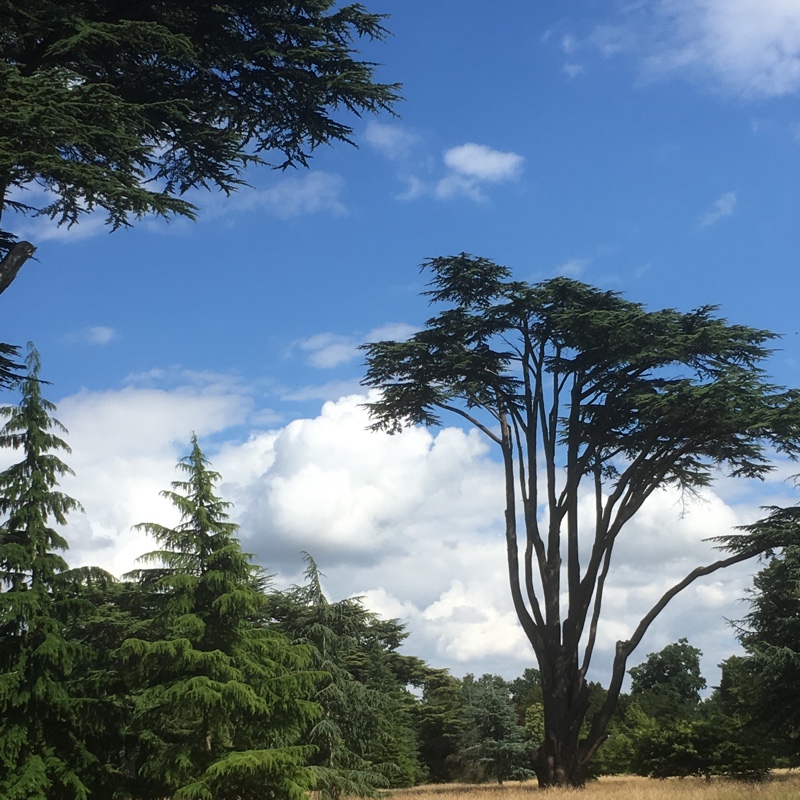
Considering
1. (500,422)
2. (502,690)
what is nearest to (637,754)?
(502,690)

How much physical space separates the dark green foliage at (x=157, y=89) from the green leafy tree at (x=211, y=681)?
825 centimetres

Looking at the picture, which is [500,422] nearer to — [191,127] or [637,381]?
[637,381]

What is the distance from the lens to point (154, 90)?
1153 centimetres

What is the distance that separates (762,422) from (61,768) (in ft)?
56.2

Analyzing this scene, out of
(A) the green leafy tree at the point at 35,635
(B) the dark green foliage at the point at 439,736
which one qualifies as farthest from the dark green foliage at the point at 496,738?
(A) the green leafy tree at the point at 35,635

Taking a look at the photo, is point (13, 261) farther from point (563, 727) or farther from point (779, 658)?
point (779, 658)

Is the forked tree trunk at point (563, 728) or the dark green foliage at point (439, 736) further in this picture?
the dark green foliage at point (439, 736)

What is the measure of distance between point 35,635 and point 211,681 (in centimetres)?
374

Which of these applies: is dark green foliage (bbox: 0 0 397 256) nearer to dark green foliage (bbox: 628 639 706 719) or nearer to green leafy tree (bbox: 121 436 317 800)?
green leafy tree (bbox: 121 436 317 800)

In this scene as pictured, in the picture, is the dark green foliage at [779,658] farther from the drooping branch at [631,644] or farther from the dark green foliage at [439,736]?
the dark green foliage at [439,736]

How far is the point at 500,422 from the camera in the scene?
26.6 m

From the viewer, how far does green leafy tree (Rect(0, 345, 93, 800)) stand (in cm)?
1594

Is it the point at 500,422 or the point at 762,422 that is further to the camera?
Result: the point at 500,422

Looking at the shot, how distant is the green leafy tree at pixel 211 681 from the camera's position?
636 inches
